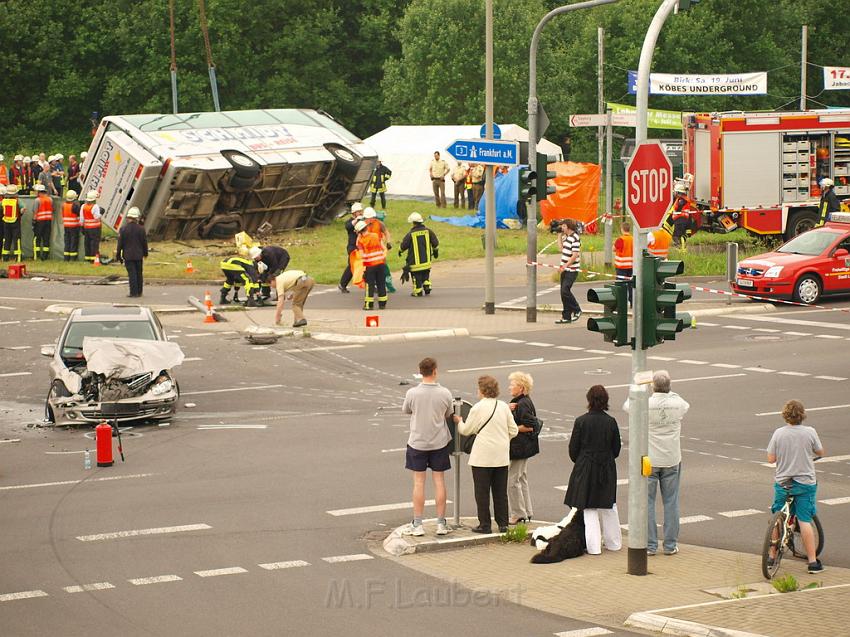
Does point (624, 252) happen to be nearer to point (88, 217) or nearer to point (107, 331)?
point (107, 331)

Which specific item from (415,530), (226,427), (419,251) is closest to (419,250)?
(419,251)

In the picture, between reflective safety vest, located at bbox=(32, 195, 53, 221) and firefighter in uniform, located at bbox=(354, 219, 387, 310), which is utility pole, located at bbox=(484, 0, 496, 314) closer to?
firefighter in uniform, located at bbox=(354, 219, 387, 310)

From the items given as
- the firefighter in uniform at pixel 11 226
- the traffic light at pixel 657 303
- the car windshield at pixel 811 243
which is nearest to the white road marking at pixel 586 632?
the traffic light at pixel 657 303

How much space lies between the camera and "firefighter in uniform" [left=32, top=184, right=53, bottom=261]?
35938 millimetres

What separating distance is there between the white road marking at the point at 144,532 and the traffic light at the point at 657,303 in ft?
15.5

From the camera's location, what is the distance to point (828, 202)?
35.1 meters

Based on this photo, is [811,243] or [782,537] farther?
[811,243]

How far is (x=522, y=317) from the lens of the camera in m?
28.2

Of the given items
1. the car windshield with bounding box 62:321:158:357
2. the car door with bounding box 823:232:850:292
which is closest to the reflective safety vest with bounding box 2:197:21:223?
the car windshield with bounding box 62:321:158:357

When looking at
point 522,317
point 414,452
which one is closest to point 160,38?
point 522,317

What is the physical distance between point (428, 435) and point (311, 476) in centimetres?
308

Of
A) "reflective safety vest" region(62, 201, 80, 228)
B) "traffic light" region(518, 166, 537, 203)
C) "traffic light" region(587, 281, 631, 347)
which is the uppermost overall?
"traffic light" region(518, 166, 537, 203)

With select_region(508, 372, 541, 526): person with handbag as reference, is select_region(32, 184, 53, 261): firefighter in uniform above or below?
above

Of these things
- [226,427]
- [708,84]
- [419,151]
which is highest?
[708,84]
